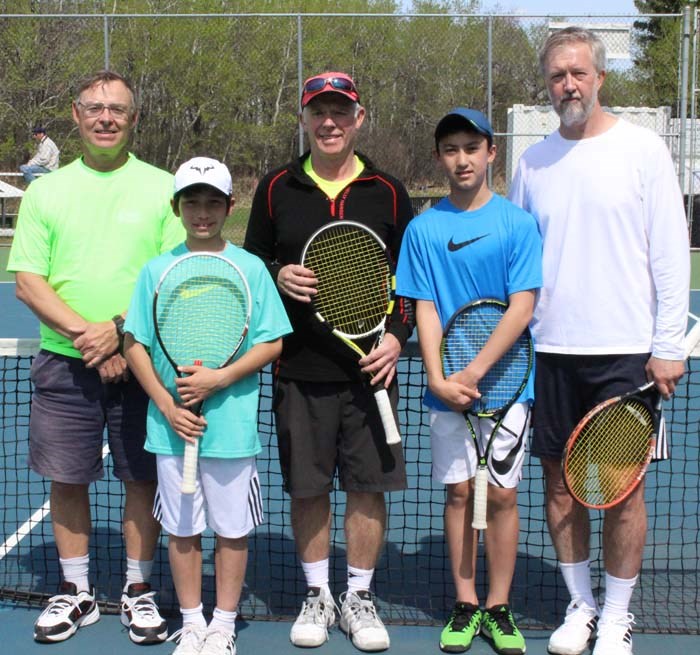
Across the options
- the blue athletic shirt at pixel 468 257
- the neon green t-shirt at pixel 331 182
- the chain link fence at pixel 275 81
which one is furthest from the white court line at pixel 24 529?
the chain link fence at pixel 275 81

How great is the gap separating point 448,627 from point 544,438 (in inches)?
27.2

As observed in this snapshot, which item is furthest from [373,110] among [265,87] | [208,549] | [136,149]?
[208,549]

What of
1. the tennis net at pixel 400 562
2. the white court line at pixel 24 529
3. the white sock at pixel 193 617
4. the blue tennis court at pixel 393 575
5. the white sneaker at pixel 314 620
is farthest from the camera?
the white court line at pixel 24 529

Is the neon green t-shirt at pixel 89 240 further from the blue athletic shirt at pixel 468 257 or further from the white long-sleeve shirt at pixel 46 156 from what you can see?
the white long-sleeve shirt at pixel 46 156

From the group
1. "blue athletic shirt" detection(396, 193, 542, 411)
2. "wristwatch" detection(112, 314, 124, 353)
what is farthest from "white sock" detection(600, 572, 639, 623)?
"wristwatch" detection(112, 314, 124, 353)

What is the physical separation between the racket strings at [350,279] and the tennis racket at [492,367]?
0.84 ft

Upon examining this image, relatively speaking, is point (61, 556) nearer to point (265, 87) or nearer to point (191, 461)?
point (191, 461)

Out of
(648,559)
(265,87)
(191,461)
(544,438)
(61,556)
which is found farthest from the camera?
(265,87)

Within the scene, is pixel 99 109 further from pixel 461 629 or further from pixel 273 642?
pixel 461 629

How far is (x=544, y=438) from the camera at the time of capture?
3.21 metres

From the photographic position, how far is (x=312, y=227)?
3.23 metres

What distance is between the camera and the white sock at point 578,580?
3.28 m

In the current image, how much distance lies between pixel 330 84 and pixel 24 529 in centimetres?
242

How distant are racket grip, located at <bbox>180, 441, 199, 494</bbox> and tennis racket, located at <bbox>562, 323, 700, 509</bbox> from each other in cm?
112
